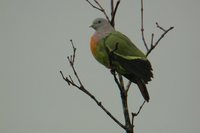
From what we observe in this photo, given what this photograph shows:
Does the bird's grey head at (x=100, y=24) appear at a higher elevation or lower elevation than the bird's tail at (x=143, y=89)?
higher

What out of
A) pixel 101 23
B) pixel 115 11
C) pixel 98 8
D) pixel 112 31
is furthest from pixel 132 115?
pixel 101 23

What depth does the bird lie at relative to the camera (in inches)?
230

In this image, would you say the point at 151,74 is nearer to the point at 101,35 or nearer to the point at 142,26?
the point at 142,26

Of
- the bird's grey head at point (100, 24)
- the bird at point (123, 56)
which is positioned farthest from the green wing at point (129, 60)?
the bird's grey head at point (100, 24)

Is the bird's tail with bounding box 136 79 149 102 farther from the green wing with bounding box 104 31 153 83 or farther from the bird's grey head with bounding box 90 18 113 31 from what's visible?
the bird's grey head with bounding box 90 18 113 31

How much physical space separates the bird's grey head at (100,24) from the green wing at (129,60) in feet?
1.62

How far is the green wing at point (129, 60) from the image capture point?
5.84 metres

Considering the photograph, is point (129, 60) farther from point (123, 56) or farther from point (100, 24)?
point (100, 24)

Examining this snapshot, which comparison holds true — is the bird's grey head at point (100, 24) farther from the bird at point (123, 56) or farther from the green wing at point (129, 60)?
the green wing at point (129, 60)

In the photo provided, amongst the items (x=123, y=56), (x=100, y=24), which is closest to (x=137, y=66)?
(x=123, y=56)

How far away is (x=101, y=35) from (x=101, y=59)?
77 centimetres

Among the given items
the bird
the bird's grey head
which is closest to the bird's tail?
the bird

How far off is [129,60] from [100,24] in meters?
1.65

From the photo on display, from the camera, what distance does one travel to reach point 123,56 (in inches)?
251
